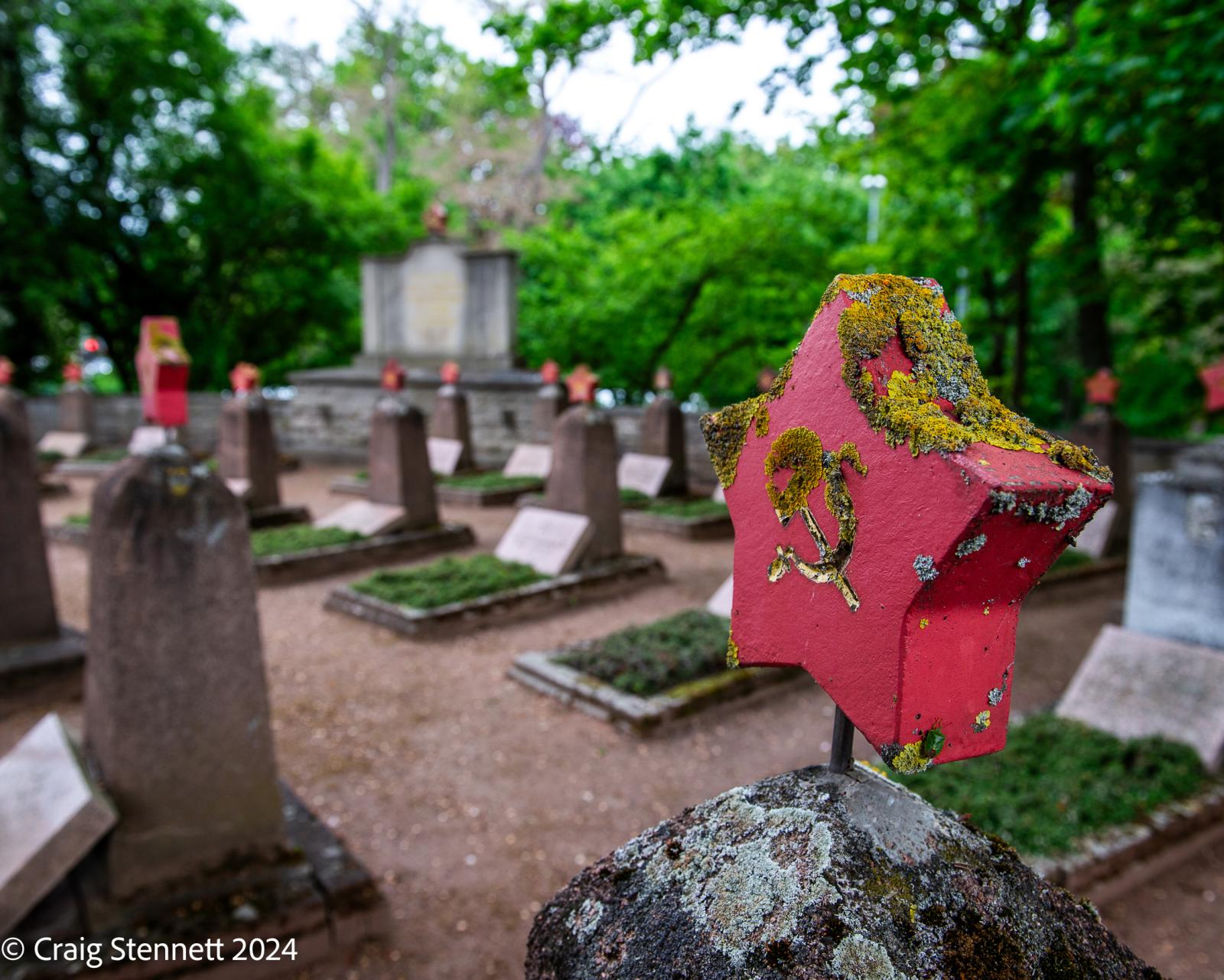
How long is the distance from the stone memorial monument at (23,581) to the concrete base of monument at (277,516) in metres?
4.21

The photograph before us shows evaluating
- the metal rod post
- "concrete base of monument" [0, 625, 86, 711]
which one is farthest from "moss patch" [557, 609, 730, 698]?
the metal rod post

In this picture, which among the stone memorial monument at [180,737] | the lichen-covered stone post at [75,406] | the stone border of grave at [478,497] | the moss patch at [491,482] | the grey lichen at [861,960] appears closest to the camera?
the grey lichen at [861,960]

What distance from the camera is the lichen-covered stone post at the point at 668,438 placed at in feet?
38.3

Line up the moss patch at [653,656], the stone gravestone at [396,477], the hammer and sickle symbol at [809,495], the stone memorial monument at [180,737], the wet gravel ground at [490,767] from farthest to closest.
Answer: the stone gravestone at [396,477] → the moss patch at [653,656] → the wet gravel ground at [490,767] → the stone memorial monument at [180,737] → the hammer and sickle symbol at [809,495]

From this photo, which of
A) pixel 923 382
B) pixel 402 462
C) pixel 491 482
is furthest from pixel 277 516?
pixel 923 382

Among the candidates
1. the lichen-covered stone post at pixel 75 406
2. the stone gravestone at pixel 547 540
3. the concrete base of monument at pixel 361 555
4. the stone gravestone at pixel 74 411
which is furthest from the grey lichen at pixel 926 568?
the lichen-covered stone post at pixel 75 406

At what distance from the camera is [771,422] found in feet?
3.20

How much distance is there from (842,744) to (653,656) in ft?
14.2

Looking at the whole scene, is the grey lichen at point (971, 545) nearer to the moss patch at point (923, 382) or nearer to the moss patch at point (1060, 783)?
the moss patch at point (923, 382)

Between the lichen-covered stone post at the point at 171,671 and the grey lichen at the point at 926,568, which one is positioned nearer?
the grey lichen at the point at 926,568

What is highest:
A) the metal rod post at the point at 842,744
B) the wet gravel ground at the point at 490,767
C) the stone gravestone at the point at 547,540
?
the metal rod post at the point at 842,744

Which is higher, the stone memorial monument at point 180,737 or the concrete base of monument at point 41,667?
the stone memorial monument at point 180,737

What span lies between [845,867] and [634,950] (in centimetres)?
25

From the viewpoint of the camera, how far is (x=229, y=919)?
2.69 m
